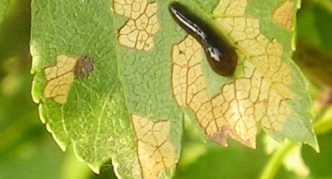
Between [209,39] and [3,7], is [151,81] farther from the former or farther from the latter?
[3,7]

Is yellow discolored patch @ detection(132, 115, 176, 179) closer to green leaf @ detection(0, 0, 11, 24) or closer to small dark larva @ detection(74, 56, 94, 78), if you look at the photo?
small dark larva @ detection(74, 56, 94, 78)

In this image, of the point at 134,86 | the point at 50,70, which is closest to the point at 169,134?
the point at 134,86

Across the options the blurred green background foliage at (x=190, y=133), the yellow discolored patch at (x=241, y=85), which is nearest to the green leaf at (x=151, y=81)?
the yellow discolored patch at (x=241, y=85)

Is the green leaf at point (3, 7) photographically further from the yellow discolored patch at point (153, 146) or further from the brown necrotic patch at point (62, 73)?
the yellow discolored patch at point (153, 146)

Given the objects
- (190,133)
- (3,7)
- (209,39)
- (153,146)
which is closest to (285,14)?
(209,39)

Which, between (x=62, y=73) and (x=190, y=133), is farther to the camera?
(x=190, y=133)

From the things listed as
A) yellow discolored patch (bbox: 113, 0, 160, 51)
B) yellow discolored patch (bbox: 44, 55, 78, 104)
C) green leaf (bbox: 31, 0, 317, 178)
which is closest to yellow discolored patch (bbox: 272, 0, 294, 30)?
green leaf (bbox: 31, 0, 317, 178)
